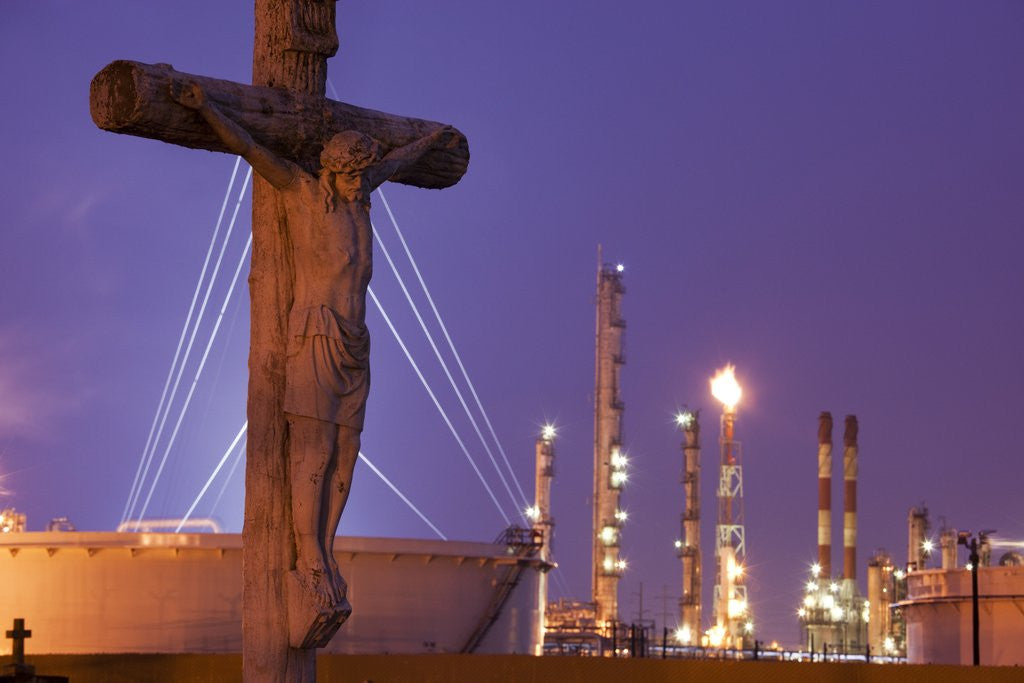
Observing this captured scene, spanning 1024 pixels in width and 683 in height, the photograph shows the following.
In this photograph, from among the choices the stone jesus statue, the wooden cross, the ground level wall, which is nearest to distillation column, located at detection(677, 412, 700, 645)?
the ground level wall

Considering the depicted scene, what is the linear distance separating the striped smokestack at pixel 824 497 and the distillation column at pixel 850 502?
4.28ft

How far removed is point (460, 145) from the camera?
11516 millimetres

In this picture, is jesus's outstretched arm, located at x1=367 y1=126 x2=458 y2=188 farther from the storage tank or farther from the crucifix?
the storage tank

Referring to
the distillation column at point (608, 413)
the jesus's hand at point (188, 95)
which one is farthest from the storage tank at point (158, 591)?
the distillation column at point (608, 413)

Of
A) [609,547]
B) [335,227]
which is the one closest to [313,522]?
[335,227]

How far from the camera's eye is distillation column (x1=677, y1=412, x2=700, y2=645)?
103 metres

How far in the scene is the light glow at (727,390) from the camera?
111750 mm

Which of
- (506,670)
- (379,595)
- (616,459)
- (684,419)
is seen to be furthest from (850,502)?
(506,670)

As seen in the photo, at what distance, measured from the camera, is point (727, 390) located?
367 feet

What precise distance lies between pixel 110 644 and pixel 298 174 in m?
34.3

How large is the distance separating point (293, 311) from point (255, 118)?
1.24m

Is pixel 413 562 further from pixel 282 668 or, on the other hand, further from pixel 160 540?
pixel 282 668

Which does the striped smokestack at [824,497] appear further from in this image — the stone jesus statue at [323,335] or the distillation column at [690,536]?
the stone jesus statue at [323,335]

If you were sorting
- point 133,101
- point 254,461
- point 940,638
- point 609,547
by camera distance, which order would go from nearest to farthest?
point 133,101 < point 254,461 < point 940,638 < point 609,547
